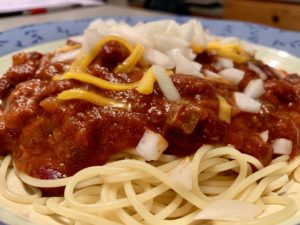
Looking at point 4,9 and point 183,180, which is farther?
point 4,9

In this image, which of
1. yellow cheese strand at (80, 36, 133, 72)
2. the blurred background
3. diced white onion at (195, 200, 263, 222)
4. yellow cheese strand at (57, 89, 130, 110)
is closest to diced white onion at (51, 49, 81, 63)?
yellow cheese strand at (80, 36, 133, 72)

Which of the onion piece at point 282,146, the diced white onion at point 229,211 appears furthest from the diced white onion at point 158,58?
the diced white onion at point 229,211

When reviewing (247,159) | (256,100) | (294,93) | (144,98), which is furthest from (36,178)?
(294,93)

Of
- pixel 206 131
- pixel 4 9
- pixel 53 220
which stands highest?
pixel 206 131

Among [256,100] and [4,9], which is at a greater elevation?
[256,100]

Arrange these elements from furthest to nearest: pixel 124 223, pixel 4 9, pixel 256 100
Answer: pixel 4 9
pixel 256 100
pixel 124 223

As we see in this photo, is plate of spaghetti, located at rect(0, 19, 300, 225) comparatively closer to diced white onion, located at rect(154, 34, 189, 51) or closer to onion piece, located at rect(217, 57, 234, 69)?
diced white onion, located at rect(154, 34, 189, 51)

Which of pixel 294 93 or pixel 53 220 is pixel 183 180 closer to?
pixel 53 220
